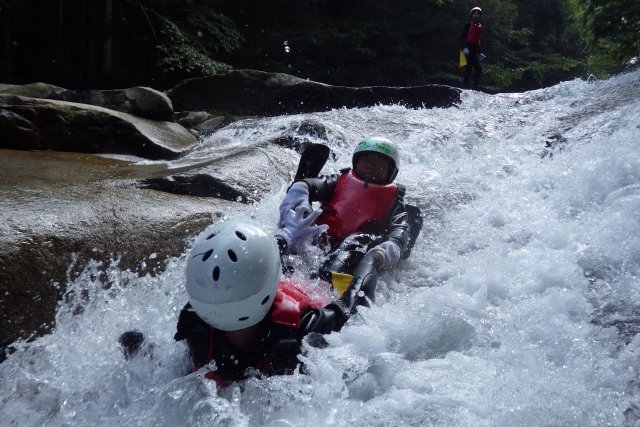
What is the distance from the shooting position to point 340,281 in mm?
3854

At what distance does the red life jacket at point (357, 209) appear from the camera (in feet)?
15.0

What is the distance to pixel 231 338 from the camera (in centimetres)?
279

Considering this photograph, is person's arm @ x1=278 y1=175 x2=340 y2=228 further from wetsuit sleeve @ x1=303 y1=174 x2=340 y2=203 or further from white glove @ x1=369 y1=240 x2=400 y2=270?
white glove @ x1=369 y1=240 x2=400 y2=270

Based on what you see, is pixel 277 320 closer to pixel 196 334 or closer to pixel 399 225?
pixel 196 334

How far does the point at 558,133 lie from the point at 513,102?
3.02 m

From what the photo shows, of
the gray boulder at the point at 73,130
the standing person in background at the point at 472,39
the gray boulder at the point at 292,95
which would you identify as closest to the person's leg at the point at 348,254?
the gray boulder at the point at 73,130

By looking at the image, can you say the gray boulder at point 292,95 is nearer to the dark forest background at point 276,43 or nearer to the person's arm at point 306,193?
the dark forest background at point 276,43

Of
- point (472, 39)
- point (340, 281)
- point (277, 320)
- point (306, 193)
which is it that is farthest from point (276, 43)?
point (277, 320)

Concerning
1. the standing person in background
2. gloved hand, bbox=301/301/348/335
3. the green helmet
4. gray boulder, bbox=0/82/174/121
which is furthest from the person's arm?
the standing person in background

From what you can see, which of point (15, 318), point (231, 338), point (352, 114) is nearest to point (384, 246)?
point (231, 338)

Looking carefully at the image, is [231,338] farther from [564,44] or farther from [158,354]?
[564,44]

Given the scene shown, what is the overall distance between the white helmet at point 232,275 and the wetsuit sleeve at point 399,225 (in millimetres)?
1917

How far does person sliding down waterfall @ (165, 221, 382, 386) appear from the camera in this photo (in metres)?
2.51

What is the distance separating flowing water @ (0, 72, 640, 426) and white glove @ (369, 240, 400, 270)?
0.25m
